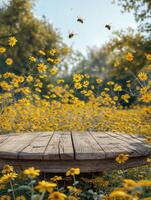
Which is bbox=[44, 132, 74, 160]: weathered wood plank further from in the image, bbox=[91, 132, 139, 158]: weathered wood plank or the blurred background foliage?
the blurred background foliage

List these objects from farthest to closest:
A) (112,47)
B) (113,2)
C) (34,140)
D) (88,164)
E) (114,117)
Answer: (112,47) → (113,2) → (114,117) → (34,140) → (88,164)

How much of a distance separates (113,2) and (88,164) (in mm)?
14182

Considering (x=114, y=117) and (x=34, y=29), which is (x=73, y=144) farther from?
(x=34, y=29)

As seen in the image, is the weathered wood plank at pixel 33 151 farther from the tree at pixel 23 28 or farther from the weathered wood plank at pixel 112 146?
the tree at pixel 23 28

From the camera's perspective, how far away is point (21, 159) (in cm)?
279

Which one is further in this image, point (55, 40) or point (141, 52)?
point (55, 40)

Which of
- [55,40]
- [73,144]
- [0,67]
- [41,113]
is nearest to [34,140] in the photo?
[73,144]

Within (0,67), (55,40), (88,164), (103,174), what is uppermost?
(55,40)

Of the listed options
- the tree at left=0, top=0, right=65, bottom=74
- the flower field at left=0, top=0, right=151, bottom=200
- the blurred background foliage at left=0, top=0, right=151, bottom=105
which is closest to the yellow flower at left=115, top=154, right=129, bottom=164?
the flower field at left=0, top=0, right=151, bottom=200

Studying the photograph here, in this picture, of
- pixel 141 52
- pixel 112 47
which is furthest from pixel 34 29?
pixel 141 52

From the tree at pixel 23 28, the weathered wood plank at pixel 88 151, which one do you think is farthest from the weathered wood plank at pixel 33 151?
the tree at pixel 23 28

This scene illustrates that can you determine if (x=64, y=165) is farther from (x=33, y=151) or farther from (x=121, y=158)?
(x=121, y=158)

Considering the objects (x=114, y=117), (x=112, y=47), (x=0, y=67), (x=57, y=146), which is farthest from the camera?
(x=0, y=67)

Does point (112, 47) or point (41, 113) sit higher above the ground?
point (112, 47)
